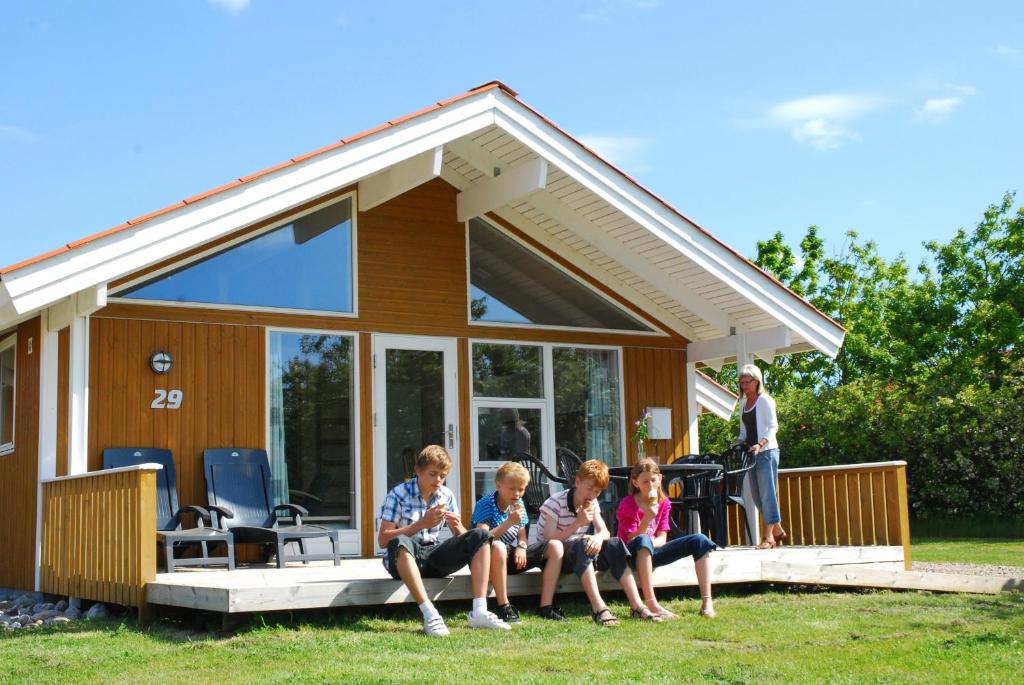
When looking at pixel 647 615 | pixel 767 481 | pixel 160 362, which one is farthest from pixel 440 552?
pixel 160 362

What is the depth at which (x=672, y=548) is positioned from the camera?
6.05 metres

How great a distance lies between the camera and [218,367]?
883cm

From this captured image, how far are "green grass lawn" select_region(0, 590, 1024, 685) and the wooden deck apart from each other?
14 centimetres

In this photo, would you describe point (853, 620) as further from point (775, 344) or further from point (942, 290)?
point (942, 290)

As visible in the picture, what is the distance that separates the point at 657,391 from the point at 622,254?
5.39 feet

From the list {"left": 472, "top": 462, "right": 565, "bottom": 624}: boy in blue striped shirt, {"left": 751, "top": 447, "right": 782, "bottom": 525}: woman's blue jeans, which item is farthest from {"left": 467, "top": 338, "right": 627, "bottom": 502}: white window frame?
{"left": 472, "top": 462, "right": 565, "bottom": 624}: boy in blue striped shirt

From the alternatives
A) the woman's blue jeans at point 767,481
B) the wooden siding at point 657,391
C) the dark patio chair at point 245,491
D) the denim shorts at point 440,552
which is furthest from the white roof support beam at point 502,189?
the denim shorts at point 440,552

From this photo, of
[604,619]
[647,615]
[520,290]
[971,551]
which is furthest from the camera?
[971,551]

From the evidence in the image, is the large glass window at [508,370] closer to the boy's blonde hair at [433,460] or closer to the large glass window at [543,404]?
the large glass window at [543,404]

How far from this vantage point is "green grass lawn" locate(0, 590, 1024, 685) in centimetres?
438

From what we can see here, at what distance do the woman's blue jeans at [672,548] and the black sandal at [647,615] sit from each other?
281mm

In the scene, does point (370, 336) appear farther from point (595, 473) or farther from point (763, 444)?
point (595, 473)

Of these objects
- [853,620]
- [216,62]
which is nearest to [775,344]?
[853,620]

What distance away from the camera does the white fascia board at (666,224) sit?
8.77 m
